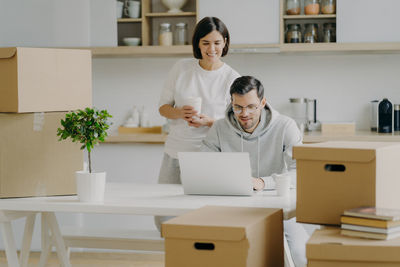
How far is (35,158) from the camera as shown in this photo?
2463 millimetres

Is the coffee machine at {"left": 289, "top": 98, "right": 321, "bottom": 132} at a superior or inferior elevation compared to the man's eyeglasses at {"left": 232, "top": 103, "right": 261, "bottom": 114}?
inferior

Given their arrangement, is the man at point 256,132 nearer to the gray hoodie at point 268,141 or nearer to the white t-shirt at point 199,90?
the gray hoodie at point 268,141

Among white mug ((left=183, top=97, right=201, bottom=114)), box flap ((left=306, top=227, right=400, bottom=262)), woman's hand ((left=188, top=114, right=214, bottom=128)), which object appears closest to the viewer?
box flap ((left=306, top=227, right=400, bottom=262))

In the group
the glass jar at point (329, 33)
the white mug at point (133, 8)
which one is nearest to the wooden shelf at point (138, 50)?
the white mug at point (133, 8)

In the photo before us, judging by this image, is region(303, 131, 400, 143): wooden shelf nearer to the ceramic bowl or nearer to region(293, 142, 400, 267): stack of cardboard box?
the ceramic bowl

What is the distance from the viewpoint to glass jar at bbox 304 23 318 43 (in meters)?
4.25

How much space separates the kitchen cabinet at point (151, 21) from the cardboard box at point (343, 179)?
8.62 ft

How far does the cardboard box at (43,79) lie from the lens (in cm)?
242

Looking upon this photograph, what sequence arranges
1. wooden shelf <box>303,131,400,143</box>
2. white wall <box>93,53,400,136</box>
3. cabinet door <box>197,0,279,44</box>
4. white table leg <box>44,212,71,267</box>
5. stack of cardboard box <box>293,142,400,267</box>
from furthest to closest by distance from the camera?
white wall <box>93,53,400,136</box>, cabinet door <box>197,0,279,44</box>, wooden shelf <box>303,131,400,143</box>, white table leg <box>44,212,71,267</box>, stack of cardboard box <box>293,142,400,267</box>

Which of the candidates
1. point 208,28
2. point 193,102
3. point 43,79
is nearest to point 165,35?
point 208,28

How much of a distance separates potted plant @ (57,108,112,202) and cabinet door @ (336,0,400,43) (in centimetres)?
225

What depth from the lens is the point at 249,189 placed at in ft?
7.84

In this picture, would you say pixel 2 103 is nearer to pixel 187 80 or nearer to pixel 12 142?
pixel 12 142

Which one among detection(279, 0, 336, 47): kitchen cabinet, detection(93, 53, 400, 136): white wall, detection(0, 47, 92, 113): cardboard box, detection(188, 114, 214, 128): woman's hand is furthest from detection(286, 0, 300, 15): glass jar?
detection(0, 47, 92, 113): cardboard box
